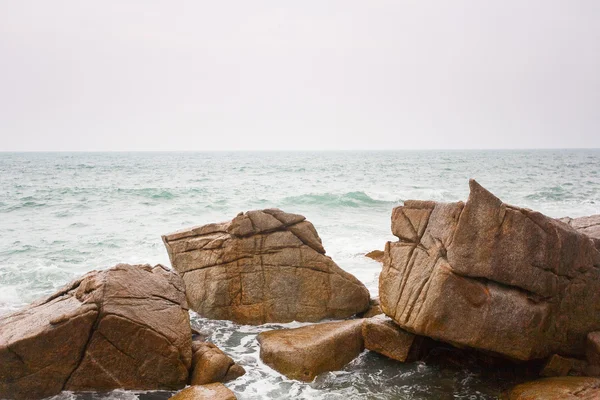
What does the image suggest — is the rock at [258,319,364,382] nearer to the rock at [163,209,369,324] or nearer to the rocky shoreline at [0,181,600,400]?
the rocky shoreline at [0,181,600,400]

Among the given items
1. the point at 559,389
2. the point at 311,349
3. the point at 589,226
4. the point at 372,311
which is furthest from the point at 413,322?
the point at 589,226

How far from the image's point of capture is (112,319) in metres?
8.20

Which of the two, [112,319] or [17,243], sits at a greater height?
[112,319]

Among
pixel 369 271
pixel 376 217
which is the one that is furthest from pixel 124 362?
pixel 376 217

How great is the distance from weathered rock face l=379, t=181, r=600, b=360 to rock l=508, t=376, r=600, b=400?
0.58 meters

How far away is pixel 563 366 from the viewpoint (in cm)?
855

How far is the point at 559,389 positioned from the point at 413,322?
2.47 metres

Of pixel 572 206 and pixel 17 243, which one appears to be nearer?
pixel 17 243

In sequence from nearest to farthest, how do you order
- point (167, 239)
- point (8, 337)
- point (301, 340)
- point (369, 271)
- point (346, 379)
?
1. point (8, 337)
2. point (346, 379)
3. point (301, 340)
4. point (167, 239)
5. point (369, 271)

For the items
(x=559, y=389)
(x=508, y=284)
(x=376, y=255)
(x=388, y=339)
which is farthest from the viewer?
A: (x=376, y=255)

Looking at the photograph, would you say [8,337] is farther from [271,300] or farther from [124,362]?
[271,300]

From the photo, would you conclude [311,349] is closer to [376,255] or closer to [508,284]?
[508,284]

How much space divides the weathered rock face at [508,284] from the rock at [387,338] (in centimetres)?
79

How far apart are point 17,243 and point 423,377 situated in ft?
62.4
